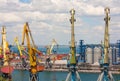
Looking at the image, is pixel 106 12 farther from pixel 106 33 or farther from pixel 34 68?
pixel 34 68

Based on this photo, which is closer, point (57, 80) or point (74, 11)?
point (74, 11)

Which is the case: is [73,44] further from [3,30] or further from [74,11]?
[3,30]

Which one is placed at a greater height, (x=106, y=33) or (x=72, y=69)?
(x=106, y=33)

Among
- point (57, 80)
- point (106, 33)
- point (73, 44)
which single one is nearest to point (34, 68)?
point (73, 44)

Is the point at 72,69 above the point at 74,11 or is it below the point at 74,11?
below

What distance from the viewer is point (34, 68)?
326ft

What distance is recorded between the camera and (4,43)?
129m

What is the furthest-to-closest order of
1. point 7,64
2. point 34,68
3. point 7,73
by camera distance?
point 7,64
point 7,73
point 34,68

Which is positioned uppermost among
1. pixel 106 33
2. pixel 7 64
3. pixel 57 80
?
pixel 106 33

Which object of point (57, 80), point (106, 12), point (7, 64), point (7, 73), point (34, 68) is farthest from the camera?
point (57, 80)

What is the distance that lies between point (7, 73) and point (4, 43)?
15.6 m

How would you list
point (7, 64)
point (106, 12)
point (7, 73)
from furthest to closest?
point (7, 64) < point (7, 73) < point (106, 12)

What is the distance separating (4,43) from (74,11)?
39.6 metres

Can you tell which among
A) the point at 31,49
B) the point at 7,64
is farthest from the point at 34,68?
the point at 7,64
